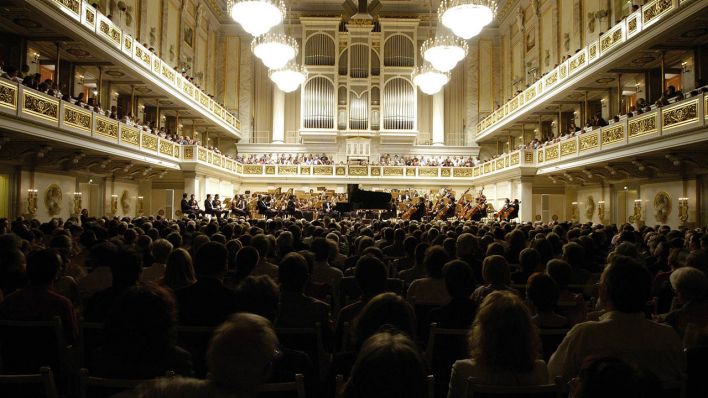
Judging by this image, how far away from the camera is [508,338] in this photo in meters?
2.37

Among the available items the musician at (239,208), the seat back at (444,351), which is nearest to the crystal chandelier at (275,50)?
the musician at (239,208)

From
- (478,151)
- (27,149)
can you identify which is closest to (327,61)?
(478,151)

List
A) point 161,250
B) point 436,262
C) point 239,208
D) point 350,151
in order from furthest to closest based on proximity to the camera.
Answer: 1. point 350,151
2. point 239,208
3. point 161,250
4. point 436,262

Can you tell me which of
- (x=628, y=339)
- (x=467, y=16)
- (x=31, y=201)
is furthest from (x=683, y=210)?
(x=31, y=201)

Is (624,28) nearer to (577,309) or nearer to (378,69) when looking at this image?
(577,309)

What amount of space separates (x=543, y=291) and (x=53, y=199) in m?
18.7

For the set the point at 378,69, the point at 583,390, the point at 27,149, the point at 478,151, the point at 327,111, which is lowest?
the point at 583,390

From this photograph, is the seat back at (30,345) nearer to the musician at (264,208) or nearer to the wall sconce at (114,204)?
the musician at (264,208)

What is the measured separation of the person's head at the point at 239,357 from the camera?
1.82 m

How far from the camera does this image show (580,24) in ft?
77.6

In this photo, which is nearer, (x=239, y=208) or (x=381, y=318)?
(x=381, y=318)

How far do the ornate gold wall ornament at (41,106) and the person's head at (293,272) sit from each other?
36.9 ft

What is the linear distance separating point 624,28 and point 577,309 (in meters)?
15.5

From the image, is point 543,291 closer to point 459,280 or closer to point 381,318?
point 459,280
